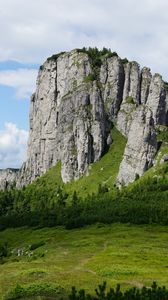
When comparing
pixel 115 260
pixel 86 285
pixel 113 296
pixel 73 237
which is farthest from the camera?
pixel 73 237

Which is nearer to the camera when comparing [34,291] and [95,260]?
[34,291]

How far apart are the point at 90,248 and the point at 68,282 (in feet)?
213

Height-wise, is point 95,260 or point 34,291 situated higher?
point 95,260

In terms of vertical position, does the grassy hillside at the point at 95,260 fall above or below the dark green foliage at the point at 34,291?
above

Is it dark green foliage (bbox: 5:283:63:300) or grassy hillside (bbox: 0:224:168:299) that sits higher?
grassy hillside (bbox: 0:224:168:299)

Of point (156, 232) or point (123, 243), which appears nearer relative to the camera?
point (123, 243)

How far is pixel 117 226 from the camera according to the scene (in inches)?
7569

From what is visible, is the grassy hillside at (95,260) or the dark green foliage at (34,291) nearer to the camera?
Answer: the dark green foliage at (34,291)

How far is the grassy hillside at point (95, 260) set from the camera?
69.6 meters

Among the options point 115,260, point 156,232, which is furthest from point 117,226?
point 115,260

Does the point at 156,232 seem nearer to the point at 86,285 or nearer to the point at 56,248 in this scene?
the point at 56,248

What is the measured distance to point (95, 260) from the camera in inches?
3969

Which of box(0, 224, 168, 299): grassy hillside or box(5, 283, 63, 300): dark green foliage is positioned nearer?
box(5, 283, 63, 300): dark green foliage

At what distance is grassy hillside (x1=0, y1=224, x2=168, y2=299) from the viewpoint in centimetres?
6962
